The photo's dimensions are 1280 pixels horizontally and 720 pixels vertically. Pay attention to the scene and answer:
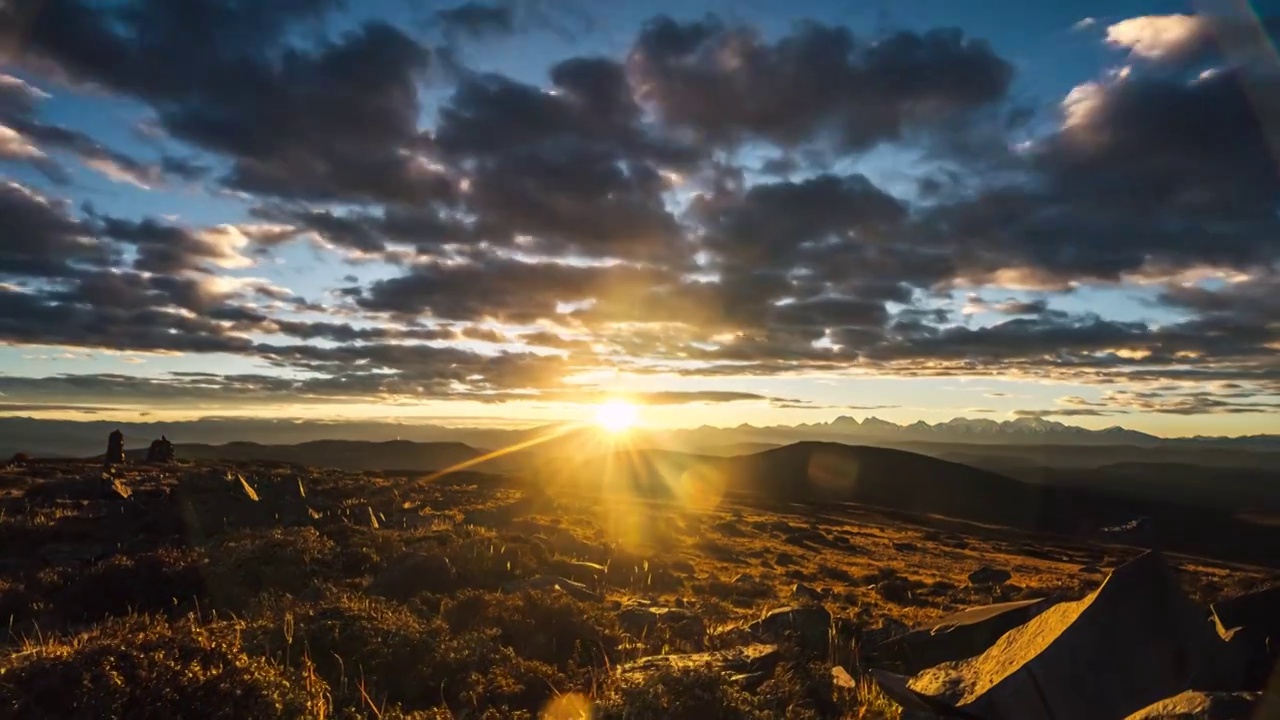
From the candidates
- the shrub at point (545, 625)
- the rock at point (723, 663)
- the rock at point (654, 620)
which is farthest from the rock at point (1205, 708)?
the rock at point (654, 620)

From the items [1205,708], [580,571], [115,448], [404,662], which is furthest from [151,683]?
[115,448]

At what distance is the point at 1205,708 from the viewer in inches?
215

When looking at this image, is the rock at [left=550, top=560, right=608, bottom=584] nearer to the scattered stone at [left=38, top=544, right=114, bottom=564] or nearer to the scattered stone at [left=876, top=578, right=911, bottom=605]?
the scattered stone at [left=876, top=578, right=911, bottom=605]

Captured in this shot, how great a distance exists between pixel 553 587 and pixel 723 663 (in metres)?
8.71

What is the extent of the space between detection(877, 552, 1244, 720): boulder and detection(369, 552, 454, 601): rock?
11370mm

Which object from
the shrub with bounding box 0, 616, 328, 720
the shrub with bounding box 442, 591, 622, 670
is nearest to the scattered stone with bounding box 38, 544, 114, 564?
the shrub with bounding box 442, 591, 622, 670

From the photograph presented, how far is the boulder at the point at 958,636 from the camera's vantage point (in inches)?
405

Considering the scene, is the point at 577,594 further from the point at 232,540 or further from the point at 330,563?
the point at 232,540

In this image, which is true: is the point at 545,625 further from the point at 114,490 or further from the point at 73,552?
the point at 114,490

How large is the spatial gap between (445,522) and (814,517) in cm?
4676

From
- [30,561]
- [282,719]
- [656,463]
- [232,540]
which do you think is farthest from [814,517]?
[656,463]

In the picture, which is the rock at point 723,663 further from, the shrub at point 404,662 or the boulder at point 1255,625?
the boulder at point 1255,625

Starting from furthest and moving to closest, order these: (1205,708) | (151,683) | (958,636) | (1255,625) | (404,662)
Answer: (958,636), (404,662), (1255,625), (151,683), (1205,708)

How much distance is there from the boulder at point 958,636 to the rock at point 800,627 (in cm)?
109
